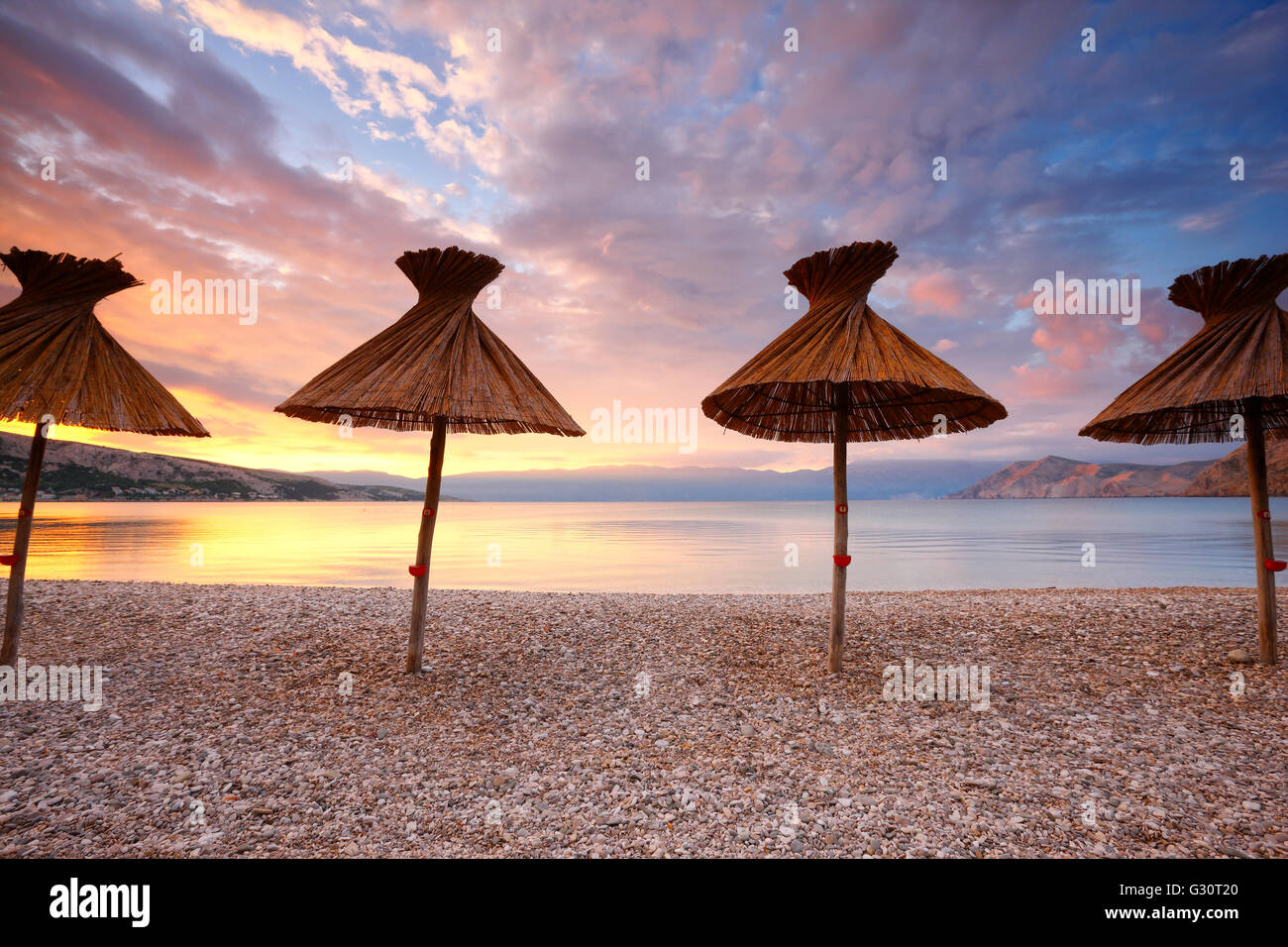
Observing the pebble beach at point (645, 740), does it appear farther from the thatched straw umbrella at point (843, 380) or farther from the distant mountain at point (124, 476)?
the distant mountain at point (124, 476)

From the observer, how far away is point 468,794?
13.4ft

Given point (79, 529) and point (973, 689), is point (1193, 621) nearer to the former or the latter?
point (973, 689)

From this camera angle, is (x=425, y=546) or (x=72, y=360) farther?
(x=425, y=546)

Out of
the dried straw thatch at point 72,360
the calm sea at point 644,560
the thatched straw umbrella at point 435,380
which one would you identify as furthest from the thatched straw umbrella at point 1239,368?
the dried straw thatch at point 72,360

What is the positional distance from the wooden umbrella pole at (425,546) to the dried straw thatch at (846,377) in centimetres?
329

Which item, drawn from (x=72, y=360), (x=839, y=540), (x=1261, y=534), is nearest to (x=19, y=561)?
(x=72, y=360)

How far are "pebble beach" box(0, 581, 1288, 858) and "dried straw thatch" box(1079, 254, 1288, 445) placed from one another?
3036 mm

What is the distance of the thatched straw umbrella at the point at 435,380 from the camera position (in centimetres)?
571

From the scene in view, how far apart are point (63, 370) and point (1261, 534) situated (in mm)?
13611

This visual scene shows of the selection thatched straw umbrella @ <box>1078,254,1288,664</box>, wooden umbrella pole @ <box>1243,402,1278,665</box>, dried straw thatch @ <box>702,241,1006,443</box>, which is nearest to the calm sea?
dried straw thatch @ <box>702,241,1006,443</box>

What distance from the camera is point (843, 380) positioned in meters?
5.52

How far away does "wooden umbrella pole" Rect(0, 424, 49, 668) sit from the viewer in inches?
240

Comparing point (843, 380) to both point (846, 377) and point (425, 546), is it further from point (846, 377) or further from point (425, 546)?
point (425, 546)
